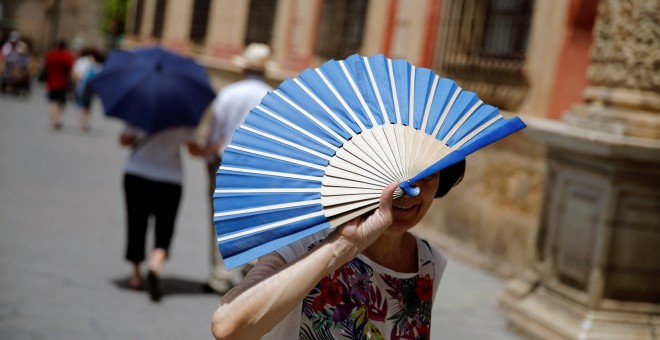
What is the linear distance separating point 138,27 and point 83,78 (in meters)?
8.85

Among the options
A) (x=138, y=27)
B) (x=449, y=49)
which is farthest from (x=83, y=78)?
(x=449, y=49)

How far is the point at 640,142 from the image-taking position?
6176mm

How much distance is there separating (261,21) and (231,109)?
12542mm

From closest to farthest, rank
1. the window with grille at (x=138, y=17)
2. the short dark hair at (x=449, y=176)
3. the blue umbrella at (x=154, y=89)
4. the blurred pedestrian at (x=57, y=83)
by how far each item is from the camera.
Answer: the short dark hair at (x=449, y=176) → the blue umbrella at (x=154, y=89) → the blurred pedestrian at (x=57, y=83) → the window with grille at (x=138, y=17)

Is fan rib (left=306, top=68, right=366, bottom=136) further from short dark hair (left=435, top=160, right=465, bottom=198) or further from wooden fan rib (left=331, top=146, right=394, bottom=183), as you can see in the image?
short dark hair (left=435, top=160, right=465, bottom=198)

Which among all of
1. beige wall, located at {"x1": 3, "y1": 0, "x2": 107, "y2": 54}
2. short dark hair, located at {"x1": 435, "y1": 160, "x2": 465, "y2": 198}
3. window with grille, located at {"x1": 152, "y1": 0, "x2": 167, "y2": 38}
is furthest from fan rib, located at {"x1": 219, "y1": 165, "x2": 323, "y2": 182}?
beige wall, located at {"x1": 3, "y1": 0, "x2": 107, "y2": 54}

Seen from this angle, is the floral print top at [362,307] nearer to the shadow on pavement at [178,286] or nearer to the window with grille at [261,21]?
the shadow on pavement at [178,286]

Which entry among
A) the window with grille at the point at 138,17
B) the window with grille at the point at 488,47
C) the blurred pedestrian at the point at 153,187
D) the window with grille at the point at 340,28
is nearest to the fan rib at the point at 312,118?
the blurred pedestrian at the point at 153,187

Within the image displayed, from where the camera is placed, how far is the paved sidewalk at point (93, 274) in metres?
6.25

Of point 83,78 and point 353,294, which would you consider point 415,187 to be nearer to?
point 353,294

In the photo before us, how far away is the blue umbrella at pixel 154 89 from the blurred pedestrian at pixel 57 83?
1234 centimetres

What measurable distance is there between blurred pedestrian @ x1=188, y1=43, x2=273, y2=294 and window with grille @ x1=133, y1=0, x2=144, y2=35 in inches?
916

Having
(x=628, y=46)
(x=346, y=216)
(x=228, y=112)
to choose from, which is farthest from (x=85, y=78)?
(x=346, y=216)

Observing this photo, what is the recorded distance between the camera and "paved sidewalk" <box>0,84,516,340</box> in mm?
6254
